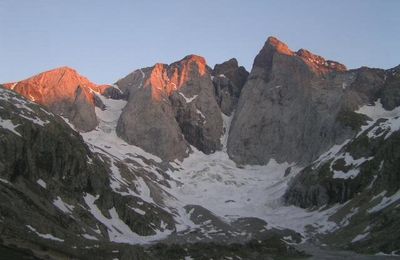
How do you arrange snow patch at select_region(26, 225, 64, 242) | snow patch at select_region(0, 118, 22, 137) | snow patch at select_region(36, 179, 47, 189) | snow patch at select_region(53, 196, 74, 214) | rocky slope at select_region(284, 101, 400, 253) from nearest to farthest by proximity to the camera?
1. snow patch at select_region(26, 225, 64, 242)
2. snow patch at select_region(53, 196, 74, 214)
3. rocky slope at select_region(284, 101, 400, 253)
4. snow patch at select_region(36, 179, 47, 189)
5. snow patch at select_region(0, 118, 22, 137)

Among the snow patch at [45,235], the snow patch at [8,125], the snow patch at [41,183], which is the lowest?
the snow patch at [45,235]

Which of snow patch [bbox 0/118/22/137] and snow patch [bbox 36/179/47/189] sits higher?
snow patch [bbox 0/118/22/137]

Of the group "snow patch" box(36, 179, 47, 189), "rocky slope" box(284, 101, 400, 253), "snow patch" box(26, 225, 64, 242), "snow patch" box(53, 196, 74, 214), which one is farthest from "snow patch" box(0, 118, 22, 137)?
"rocky slope" box(284, 101, 400, 253)

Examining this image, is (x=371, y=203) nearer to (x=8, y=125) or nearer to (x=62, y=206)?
(x=62, y=206)

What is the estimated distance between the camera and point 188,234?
161750 mm

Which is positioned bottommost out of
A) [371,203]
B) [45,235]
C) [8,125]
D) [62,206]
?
[45,235]

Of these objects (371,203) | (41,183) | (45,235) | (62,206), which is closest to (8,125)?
(41,183)

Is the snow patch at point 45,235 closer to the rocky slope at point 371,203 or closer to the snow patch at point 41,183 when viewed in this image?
the snow patch at point 41,183

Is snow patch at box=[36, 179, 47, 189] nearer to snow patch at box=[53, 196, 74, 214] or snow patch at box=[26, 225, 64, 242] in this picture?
snow patch at box=[53, 196, 74, 214]

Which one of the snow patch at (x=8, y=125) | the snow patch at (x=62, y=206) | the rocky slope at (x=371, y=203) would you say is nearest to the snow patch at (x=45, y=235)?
the snow patch at (x=62, y=206)

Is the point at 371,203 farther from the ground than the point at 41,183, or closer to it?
closer to it

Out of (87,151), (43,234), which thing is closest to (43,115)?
(87,151)

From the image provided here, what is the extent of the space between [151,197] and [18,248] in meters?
128

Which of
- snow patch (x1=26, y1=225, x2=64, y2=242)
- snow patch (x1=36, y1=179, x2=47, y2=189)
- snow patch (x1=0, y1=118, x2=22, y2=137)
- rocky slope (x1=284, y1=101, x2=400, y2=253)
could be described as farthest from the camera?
snow patch (x1=0, y1=118, x2=22, y2=137)
